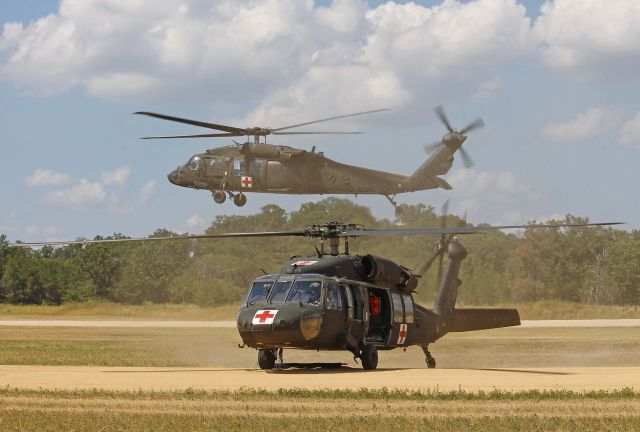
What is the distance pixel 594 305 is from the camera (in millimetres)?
60094

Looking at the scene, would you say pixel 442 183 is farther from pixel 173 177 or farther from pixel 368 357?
pixel 368 357

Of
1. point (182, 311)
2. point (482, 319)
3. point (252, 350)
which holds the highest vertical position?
point (482, 319)

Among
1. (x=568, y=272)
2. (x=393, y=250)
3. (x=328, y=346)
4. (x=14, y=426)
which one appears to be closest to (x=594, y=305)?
(x=568, y=272)

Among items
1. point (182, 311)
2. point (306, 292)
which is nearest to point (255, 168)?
point (182, 311)

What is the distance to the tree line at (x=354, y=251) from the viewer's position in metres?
50.0

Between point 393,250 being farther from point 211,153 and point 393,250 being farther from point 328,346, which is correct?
point 328,346

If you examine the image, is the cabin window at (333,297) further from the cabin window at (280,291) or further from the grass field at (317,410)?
the grass field at (317,410)

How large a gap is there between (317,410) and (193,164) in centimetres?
3750

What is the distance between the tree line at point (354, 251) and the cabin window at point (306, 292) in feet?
75.9

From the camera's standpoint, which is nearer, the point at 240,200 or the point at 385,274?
the point at 385,274

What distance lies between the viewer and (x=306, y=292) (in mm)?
22594

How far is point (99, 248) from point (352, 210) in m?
40.6

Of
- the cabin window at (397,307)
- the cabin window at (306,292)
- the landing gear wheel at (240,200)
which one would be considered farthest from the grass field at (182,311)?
the cabin window at (306,292)

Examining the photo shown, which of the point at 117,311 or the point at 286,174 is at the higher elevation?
the point at 286,174
